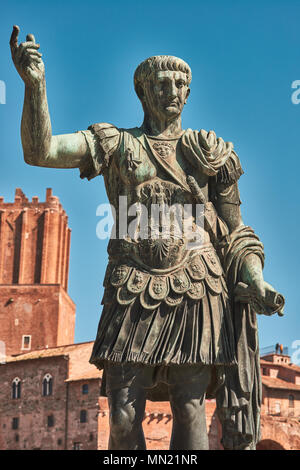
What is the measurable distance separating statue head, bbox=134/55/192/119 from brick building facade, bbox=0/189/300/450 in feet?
171

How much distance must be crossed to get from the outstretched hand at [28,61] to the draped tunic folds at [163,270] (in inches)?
26.3

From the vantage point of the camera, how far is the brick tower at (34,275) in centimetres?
9400

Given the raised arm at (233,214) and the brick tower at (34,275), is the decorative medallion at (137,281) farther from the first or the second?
the brick tower at (34,275)

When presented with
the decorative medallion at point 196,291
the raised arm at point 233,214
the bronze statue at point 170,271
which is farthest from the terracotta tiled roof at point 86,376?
the decorative medallion at point 196,291

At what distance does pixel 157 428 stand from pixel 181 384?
60.8m

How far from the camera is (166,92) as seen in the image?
629cm

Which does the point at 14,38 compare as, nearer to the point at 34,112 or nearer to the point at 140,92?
the point at 34,112

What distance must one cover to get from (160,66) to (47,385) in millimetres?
68280

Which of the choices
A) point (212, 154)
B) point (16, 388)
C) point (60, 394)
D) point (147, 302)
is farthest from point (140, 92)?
point (16, 388)

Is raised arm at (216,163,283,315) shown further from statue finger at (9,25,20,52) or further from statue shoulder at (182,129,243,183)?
statue finger at (9,25,20,52)

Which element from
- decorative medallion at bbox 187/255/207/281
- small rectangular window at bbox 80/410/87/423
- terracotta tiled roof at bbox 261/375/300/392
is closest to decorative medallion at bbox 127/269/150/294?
decorative medallion at bbox 187/255/207/281

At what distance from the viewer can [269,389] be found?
238ft

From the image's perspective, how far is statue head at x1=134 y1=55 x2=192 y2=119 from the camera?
20.6ft

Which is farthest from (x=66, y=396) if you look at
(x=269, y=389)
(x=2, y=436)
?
(x=269, y=389)
